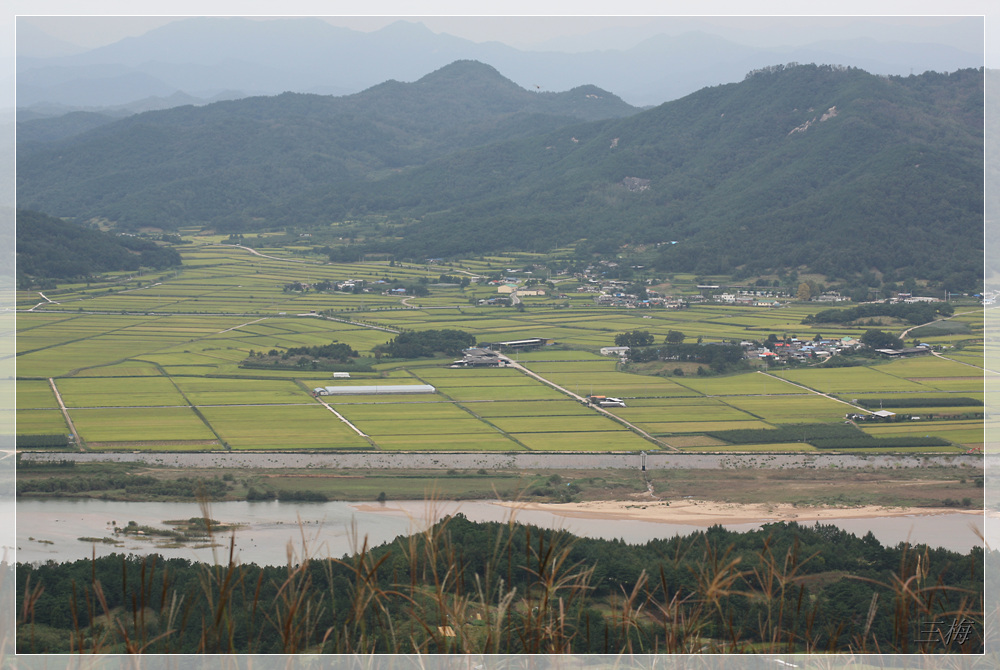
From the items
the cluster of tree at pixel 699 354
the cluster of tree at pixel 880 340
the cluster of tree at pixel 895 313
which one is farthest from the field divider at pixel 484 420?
the cluster of tree at pixel 895 313

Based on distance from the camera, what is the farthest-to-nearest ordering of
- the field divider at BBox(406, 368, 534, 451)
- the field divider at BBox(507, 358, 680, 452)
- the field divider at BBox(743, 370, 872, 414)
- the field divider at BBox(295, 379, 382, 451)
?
the field divider at BBox(743, 370, 872, 414) < the field divider at BBox(507, 358, 680, 452) < the field divider at BBox(406, 368, 534, 451) < the field divider at BBox(295, 379, 382, 451)

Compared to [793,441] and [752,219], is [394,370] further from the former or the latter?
[752,219]

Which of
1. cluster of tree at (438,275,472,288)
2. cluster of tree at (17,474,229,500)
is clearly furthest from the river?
cluster of tree at (438,275,472,288)

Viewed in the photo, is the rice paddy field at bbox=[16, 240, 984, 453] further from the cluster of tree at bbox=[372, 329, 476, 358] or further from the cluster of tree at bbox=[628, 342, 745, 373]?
the cluster of tree at bbox=[628, 342, 745, 373]

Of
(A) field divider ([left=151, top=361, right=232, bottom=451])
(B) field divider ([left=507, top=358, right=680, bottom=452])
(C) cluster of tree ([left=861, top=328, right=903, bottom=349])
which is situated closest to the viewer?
(A) field divider ([left=151, top=361, right=232, bottom=451])

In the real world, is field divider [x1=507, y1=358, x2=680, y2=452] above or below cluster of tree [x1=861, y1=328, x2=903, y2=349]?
below

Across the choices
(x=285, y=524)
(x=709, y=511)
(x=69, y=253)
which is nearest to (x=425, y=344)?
(x=709, y=511)

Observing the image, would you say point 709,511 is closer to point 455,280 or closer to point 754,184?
point 455,280
